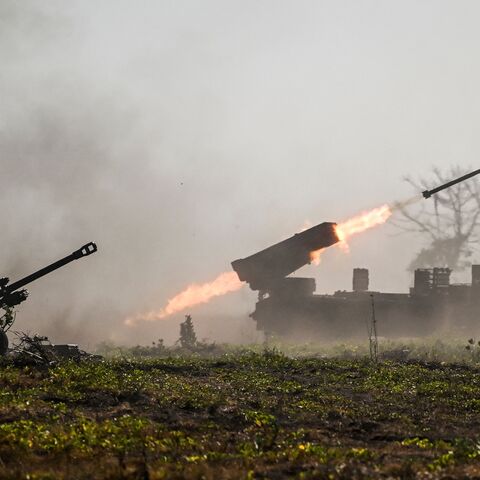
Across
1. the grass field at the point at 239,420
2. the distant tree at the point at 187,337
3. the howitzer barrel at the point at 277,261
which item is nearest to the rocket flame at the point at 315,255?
the howitzer barrel at the point at 277,261

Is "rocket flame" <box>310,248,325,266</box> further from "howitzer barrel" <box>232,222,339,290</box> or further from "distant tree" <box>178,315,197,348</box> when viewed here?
"distant tree" <box>178,315,197,348</box>

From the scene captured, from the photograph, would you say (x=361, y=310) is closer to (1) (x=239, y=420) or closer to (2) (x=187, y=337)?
(2) (x=187, y=337)

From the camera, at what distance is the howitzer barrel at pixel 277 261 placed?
1650 inches

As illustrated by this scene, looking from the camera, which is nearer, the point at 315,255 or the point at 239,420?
the point at 239,420

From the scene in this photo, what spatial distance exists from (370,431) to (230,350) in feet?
73.9

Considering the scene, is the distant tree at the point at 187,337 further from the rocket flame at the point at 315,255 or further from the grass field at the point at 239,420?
the grass field at the point at 239,420

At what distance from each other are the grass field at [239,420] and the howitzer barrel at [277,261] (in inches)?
669

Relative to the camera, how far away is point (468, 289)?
1854 inches

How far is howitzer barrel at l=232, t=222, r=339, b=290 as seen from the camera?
1650 inches

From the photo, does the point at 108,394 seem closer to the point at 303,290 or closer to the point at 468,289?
the point at 303,290

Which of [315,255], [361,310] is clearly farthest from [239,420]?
[361,310]

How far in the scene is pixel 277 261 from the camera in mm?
43906

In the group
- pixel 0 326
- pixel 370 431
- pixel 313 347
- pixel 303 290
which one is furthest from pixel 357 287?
pixel 370 431

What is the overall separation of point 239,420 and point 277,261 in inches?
1116
